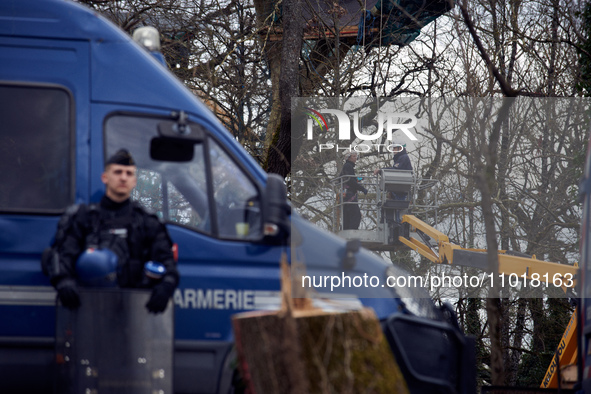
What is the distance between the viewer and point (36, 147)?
4297 mm

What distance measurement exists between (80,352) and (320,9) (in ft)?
42.4

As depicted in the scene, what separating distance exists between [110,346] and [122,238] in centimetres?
65

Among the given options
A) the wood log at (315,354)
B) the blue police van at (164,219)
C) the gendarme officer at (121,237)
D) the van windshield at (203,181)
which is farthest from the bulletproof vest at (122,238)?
the wood log at (315,354)

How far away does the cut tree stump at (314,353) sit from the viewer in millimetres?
2627

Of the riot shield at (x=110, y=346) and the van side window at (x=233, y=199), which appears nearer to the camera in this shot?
the riot shield at (x=110, y=346)

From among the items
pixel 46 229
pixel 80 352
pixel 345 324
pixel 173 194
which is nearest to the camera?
pixel 345 324

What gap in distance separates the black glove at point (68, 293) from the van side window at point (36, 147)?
59 cm

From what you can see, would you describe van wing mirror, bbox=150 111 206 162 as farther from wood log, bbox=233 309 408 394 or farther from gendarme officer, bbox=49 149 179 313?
wood log, bbox=233 309 408 394

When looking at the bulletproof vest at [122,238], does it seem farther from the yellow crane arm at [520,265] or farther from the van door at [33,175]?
the yellow crane arm at [520,265]

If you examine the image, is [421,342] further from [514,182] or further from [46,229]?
[514,182]

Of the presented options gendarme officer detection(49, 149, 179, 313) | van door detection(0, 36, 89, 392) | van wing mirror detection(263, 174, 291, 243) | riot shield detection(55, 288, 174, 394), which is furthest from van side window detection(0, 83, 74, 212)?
van wing mirror detection(263, 174, 291, 243)

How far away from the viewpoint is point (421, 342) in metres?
4.37

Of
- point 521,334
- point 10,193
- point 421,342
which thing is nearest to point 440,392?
point 421,342

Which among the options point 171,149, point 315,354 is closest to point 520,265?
point 171,149
